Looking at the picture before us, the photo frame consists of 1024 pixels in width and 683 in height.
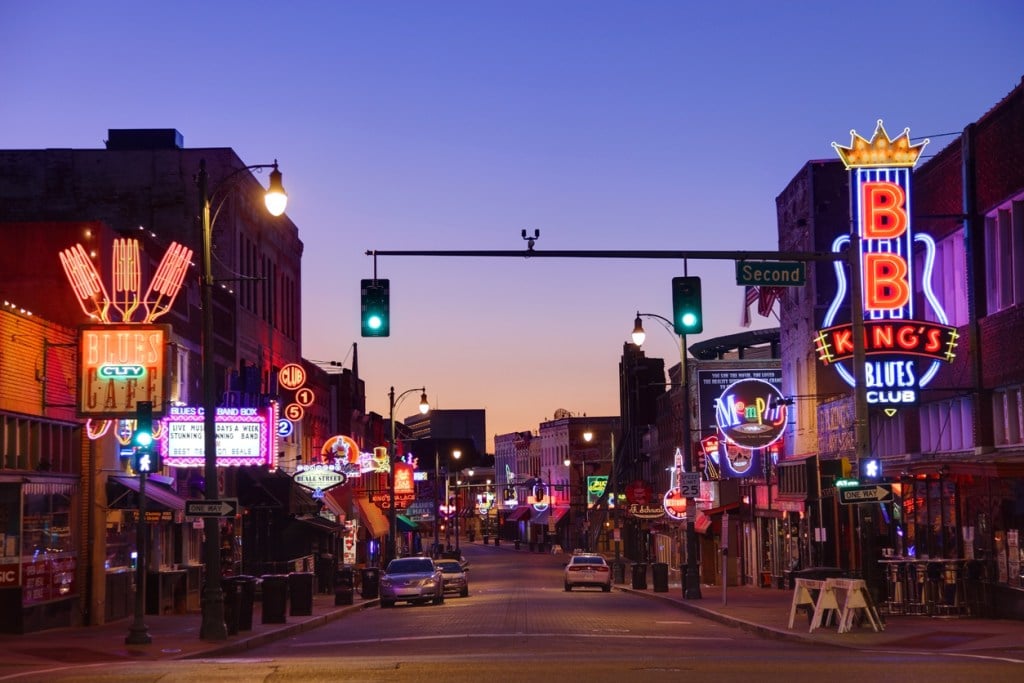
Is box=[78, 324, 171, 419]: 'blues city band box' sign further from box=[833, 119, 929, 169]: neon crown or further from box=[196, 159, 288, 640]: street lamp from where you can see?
box=[833, 119, 929, 169]: neon crown

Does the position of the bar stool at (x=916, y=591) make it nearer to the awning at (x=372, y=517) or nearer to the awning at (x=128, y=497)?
the awning at (x=128, y=497)

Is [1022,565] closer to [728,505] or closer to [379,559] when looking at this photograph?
[728,505]

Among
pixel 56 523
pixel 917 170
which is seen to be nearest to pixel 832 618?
pixel 917 170

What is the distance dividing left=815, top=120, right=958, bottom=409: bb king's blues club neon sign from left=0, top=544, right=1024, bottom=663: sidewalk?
5.83 meters

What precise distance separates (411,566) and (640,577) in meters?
12.7

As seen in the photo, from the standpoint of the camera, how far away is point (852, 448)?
128 ft

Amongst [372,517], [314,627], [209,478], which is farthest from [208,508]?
[372,517]

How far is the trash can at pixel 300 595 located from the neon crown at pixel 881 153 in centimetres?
1728

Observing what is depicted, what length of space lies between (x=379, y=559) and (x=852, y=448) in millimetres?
50598

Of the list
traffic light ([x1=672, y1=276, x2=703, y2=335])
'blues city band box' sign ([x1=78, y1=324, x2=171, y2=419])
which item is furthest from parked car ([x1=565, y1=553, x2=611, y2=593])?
traffic light ([x1=672, y1=276, x2=703, y2=335])

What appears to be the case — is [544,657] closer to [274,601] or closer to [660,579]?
[274,601]

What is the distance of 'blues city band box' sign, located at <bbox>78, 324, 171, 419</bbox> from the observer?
3069 centimetres

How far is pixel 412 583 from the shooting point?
43531 mm

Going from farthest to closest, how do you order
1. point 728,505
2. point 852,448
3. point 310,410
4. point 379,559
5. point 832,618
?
point 379,559
point 310,410
point 728,505
point 852,448
point 832,618
